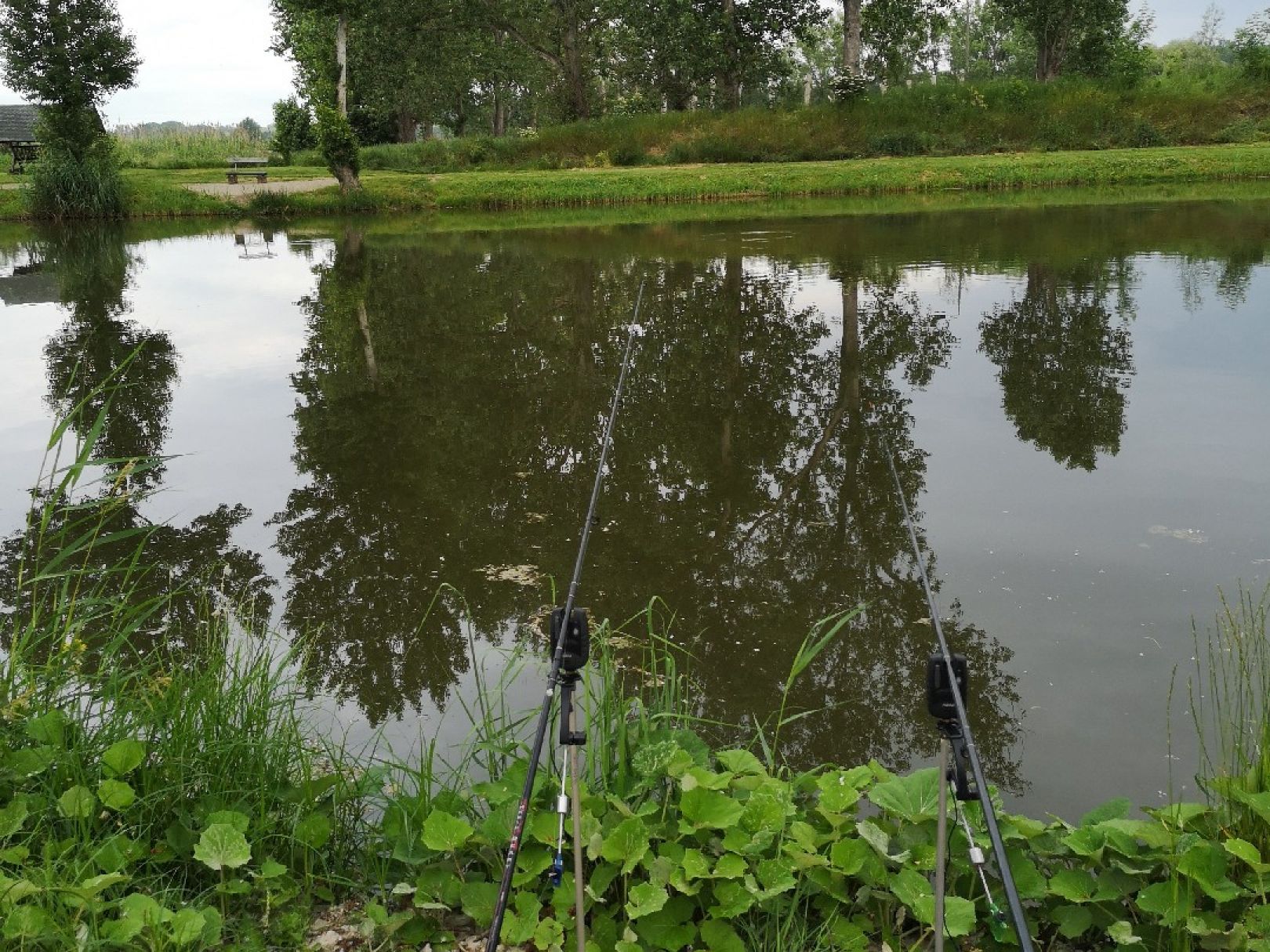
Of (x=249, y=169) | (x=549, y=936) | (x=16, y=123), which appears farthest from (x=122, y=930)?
(x=16, y=123)

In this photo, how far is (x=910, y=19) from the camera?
30.1 metres

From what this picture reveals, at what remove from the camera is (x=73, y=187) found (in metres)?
26.0

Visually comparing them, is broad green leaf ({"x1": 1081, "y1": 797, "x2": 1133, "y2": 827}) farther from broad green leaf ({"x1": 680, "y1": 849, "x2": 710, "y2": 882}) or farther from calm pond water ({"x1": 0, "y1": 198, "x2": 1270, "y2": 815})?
broad green leaf ({"x1": 680, "y1": 849, "x2": 710, "y2": 882})

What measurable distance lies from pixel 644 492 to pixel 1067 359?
4.70 m

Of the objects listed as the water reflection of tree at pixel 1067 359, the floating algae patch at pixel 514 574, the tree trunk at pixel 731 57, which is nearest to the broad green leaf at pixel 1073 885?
the floating algae patch at pixel 514 574

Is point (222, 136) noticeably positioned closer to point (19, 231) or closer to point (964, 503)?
point (19, 231)

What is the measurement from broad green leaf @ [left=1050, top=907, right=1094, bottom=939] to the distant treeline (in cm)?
2529

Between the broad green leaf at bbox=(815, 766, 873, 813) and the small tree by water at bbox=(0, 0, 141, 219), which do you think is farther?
the small tree by water at bbox=(0, 0, 141, 219)

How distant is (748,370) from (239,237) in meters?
16.7

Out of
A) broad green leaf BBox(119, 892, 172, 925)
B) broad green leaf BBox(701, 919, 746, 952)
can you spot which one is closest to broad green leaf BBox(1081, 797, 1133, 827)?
broad green leaf BBox(701, 919, 746, 952)

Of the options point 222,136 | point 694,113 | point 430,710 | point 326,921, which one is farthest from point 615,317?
point 222,136

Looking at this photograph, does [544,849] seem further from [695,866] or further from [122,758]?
[122,758]

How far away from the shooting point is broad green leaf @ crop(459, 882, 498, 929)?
2812 mm

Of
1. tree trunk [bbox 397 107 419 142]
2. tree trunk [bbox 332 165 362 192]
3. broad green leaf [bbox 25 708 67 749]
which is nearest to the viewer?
broad green leaf [bbox 25 708 67 749]
